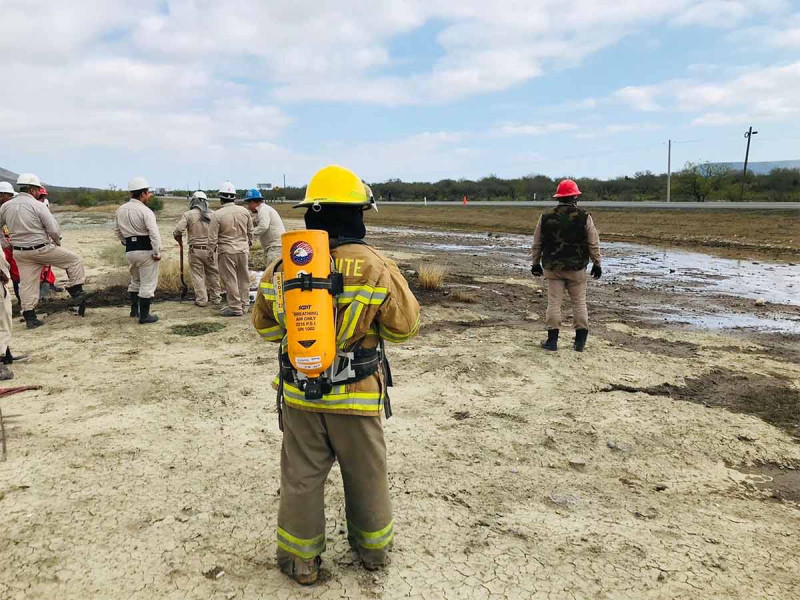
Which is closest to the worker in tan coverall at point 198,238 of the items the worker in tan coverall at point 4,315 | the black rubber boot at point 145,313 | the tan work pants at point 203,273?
the tan work pants at point 203,273

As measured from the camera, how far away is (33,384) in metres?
5.76

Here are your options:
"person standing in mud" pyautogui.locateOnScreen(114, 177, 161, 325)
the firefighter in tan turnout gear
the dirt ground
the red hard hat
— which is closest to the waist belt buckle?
the firefighter in tan turnout gear

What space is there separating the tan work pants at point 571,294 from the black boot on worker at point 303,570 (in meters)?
4.74

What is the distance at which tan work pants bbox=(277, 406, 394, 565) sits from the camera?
2758 millimetres

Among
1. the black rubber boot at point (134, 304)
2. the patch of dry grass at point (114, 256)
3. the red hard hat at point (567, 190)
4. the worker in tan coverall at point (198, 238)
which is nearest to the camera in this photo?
the red hard hat at point (567, 190)

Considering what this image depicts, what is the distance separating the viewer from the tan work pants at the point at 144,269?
27.0ft

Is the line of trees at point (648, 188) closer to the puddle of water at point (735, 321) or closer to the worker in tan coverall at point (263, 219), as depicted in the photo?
the puddle of water at point (735, 321)

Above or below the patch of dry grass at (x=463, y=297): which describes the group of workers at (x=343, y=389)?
above

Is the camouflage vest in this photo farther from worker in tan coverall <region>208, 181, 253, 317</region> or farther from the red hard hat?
worker in tan coverall <region>208, 181, 253, 317</region>

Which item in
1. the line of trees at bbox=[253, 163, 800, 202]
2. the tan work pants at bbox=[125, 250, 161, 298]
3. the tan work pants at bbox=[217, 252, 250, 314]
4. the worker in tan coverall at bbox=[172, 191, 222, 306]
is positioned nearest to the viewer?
the tan work pants at bbox=[125, 250, 161, 298]

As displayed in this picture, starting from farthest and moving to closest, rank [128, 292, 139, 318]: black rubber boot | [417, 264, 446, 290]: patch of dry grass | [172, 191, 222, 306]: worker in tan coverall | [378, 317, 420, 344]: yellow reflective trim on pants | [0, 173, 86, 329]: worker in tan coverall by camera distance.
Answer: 1. [417, 264, 446, 290]: patch of dry grass
2. [172, 191, 222, 306]: worker in tan coverall
3. [128, 292, 139, 318]: black rubber boot
4. [0, 173, 86, 329]: worker in tan coverall
5. [378, 317, 420, 344]: yellow reflective trim on pants

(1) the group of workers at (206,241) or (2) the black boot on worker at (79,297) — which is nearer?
(1) the group of workers at (206,241)

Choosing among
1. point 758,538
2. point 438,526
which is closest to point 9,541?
point 438,526

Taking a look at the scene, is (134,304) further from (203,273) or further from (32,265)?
(32,265)
